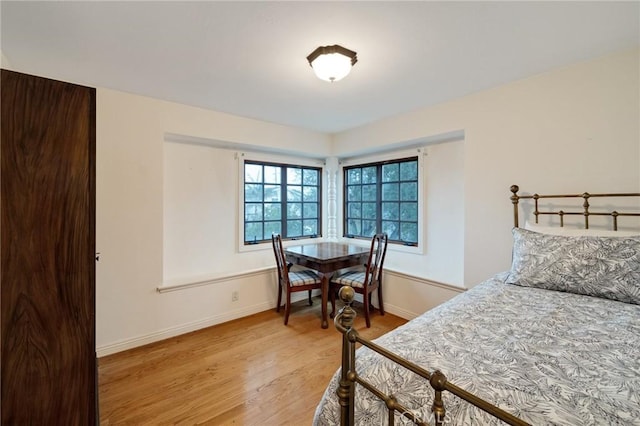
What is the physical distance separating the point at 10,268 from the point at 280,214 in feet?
9.67

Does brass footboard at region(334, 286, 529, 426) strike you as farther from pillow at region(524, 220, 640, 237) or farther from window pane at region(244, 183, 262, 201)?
window pane at region(244, 183, 262, 201)

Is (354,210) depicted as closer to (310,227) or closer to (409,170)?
(310,227)

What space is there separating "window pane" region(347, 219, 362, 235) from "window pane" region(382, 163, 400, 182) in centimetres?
77

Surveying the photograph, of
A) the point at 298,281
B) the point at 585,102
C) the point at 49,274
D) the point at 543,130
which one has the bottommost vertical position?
the point at 298,281

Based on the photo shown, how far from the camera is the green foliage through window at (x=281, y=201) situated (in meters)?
3.66

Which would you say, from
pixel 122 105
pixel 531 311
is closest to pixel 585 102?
pixel 531 311

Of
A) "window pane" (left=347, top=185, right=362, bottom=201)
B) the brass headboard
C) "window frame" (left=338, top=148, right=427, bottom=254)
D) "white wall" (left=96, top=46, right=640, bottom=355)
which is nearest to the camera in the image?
the brass headboard

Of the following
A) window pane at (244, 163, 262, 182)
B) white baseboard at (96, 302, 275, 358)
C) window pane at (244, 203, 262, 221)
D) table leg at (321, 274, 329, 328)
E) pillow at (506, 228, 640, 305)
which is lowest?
white baseboard at (96, 302, 275, 358)

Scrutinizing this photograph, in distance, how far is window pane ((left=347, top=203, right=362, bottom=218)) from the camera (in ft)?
13.7

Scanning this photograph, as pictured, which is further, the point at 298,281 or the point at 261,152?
the point at 261,152

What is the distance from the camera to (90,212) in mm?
1190

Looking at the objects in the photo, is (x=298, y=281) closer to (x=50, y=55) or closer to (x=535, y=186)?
(x=535, y=186)

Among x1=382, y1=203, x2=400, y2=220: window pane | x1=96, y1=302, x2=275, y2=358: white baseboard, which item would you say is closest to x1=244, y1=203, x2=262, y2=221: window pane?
x1=96, y1=302, x2=275, y2=358: white baseboard

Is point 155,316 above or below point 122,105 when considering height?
below
